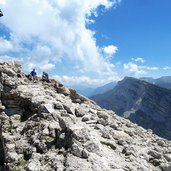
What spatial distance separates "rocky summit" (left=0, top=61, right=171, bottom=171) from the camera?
72.3 ft

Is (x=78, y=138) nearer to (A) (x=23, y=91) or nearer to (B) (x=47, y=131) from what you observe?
(B) (x=47, y=131)

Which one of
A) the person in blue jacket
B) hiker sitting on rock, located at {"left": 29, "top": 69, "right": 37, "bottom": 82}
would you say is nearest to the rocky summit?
hiker sitting on rock, located at {"left": 29, "top": 69, "right": 37, "bottom": 82}

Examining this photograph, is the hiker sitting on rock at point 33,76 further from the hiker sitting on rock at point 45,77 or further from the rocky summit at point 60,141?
the rocky summit at point 60,141

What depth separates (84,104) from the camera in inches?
1671

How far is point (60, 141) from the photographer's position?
24.5 m

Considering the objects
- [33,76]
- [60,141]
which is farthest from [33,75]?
[60,141]

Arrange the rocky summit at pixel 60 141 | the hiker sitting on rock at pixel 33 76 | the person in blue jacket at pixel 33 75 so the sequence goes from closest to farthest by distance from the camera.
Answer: the rocky summit at pixel 60 141 → the hiker sitting on rock at pixel 33 76 → the person in blue jacket at pixel 33 75

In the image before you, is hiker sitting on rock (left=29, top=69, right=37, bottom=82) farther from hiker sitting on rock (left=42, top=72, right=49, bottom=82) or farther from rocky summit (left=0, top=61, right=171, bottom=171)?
rocky summit (left=0, top=61, right=171, bottom=171)

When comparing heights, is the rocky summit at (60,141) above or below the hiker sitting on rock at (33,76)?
below

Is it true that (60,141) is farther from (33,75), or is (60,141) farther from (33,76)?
(33,75)

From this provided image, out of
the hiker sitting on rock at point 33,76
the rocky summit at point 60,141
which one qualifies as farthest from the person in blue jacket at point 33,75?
the rocky summit at point 60,141

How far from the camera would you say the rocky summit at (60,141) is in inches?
867

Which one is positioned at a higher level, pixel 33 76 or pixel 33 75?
pixel 33 75

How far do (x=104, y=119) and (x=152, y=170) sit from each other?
12.4 meters
